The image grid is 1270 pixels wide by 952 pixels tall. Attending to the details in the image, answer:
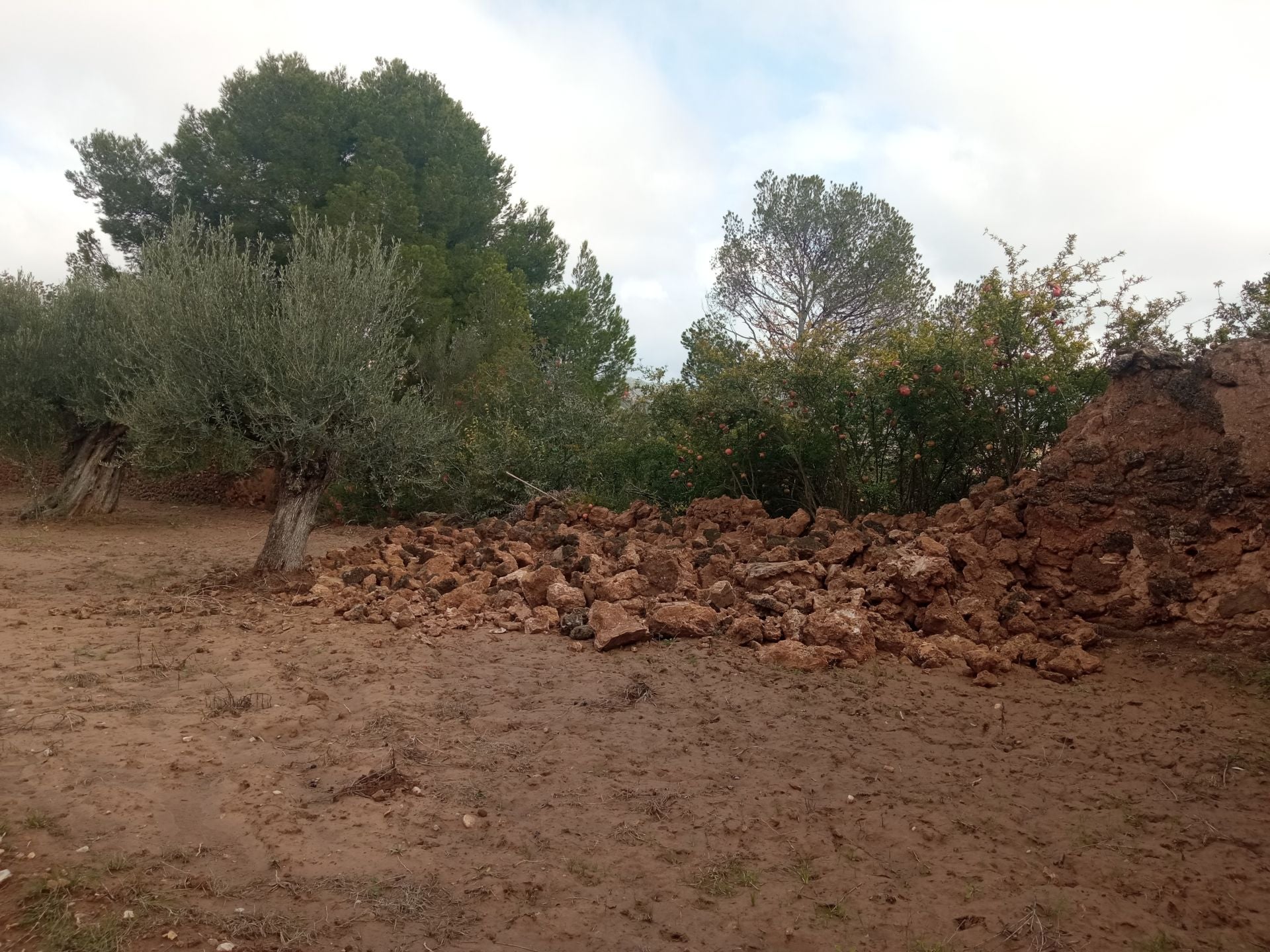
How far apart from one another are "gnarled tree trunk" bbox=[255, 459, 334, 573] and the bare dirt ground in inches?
101

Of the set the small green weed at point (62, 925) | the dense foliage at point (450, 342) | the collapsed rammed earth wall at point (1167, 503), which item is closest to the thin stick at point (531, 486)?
the dense foliage at point (450, 342)

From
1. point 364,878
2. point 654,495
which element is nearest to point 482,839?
point 364,878

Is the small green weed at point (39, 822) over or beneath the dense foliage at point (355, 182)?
beneath

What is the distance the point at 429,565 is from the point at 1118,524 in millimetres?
5721

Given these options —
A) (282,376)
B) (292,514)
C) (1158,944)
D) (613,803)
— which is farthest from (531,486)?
(1158,944)

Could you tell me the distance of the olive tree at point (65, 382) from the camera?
13078 mm

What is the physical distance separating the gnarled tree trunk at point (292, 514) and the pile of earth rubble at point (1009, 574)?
99 centimetres

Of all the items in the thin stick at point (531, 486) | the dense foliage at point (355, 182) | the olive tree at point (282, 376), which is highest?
the dense foliage at point (355, 182)

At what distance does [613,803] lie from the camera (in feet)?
13.2

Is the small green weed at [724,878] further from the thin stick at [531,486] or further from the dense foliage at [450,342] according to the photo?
the thin stick at [531,486]

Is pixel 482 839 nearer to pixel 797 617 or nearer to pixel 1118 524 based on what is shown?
pixel 797 617

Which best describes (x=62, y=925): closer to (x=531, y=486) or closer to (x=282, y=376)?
(x=282, y=376)

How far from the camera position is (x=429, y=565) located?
27.0ft

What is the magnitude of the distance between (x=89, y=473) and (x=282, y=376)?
25.5 feet
